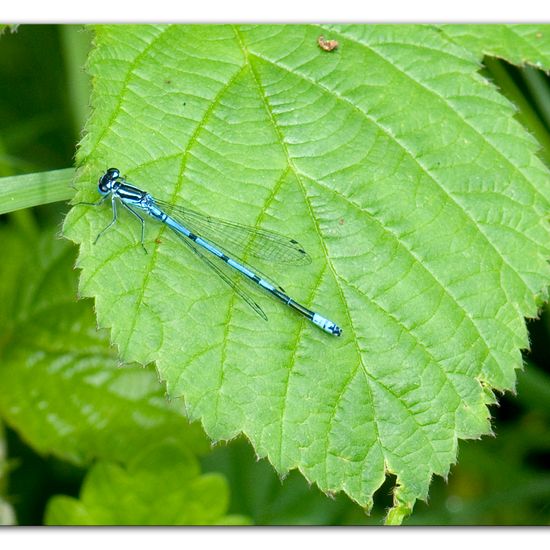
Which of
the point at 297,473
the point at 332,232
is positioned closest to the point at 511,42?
the point at 332,232

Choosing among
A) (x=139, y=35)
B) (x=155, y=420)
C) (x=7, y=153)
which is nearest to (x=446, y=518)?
(x=155, y=420)

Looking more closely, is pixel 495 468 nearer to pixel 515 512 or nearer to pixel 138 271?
pixel 515 512

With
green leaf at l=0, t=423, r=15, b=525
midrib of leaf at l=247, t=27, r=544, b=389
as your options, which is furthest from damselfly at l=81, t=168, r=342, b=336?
green leaf at l=0, t=423, r=15, b=525

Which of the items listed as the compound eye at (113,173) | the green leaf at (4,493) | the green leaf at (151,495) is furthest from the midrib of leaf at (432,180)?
the green leaf at (4,493)

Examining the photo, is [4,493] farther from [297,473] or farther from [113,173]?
[113,173]

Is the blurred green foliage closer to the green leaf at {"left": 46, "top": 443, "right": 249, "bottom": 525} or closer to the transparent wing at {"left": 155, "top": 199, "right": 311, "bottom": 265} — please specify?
the green leaf at {"left": 46, "top": 443, "right": 249, "bottom": 525}

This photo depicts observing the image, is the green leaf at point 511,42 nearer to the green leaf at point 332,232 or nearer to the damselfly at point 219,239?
the green leaf at point 332,232
